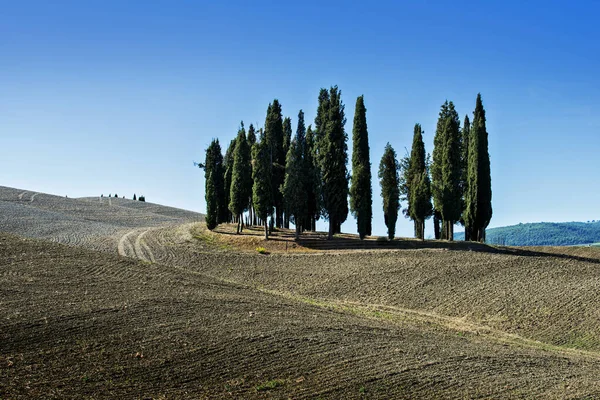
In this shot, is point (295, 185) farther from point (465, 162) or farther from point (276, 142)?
point (465, 162)

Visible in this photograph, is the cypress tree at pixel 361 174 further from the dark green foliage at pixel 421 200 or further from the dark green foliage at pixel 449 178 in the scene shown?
the dark green foliage at pixel 449 178

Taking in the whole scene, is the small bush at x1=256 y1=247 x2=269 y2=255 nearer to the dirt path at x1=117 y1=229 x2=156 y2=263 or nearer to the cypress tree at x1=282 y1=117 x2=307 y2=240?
the cypress tree at x1=282 y1=117 x2=307 y2=240

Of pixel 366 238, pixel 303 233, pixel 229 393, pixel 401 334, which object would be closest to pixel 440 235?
pixel 366 238

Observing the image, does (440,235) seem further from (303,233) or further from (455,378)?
(455,378)

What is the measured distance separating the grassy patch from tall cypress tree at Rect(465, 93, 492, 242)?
4031cm

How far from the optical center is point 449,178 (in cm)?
5650

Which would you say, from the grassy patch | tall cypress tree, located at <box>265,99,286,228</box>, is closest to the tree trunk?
tall cypress tree, located at <box>265,99,286,228</box>

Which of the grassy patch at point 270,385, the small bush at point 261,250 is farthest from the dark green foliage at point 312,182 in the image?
the grassy patch at point 270,385

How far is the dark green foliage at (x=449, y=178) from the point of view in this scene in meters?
55.8

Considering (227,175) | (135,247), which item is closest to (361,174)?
(227,175)

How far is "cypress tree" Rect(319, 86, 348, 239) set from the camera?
53.0 m

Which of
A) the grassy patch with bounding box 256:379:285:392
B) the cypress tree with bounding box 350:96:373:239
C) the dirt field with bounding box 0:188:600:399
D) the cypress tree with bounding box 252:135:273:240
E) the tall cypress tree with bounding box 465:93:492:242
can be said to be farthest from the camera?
the tall cypress tree with bounding box 465:93:492:242

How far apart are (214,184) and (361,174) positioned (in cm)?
1381

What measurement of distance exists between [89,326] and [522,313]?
2070 cm
